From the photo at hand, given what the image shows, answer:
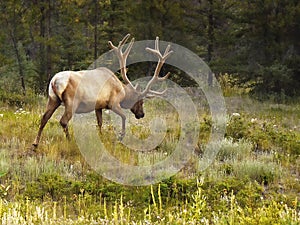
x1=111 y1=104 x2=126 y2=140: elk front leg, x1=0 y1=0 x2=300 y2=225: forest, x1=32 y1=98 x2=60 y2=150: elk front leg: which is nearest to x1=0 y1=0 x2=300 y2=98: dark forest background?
x1=0 y1=0 x2=300 y2=225: forest

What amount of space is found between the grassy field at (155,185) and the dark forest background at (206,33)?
5.41m

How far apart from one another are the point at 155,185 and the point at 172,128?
3.55 meters

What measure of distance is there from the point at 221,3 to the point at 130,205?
11269mm

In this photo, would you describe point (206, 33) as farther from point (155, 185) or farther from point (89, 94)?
point (155, 185)

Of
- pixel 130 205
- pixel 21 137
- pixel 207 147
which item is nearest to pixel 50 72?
pixel 21 137

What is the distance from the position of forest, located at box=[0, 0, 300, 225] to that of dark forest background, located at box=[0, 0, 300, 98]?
0.04 m

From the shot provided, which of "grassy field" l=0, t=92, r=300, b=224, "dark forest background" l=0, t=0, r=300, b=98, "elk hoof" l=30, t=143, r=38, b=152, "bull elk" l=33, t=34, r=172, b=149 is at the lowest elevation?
"grassy field" l=0, t=92, r=300, b=224

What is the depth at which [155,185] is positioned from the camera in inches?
252

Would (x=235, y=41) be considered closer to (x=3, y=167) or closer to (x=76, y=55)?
(x=76, y=55)

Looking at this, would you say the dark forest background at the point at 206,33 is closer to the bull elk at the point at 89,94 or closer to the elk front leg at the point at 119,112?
the bull elk at the point at 89,94

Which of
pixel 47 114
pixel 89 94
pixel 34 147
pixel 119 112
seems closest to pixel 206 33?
pixel 119 112

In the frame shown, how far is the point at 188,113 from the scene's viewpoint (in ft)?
39.0

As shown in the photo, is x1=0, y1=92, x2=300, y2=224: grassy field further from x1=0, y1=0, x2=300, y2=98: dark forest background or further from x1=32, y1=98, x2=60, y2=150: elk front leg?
x1=0, y1=0, x2=300, y2=98: dark forest background

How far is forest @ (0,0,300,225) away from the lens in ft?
18.3
